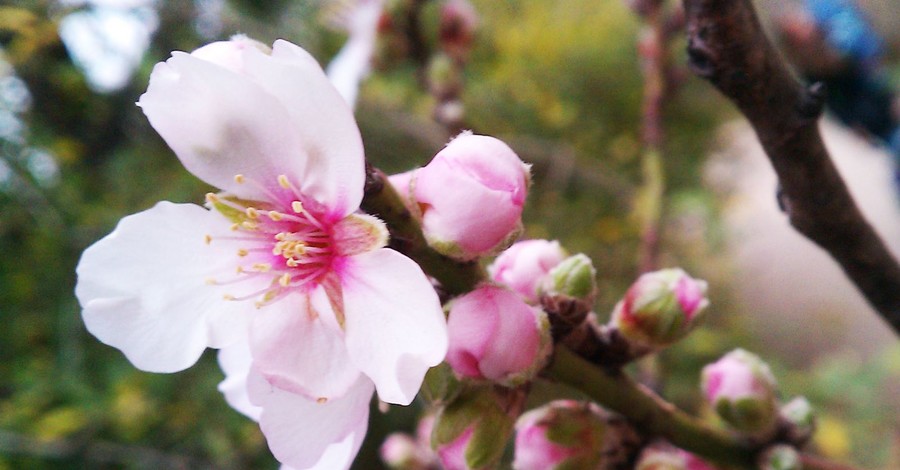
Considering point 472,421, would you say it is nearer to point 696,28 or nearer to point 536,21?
point 696,28

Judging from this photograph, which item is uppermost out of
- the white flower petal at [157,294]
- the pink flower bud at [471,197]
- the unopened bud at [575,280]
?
the pink flower bud at [471,197]

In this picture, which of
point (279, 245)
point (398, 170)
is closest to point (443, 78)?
point (398, 170)

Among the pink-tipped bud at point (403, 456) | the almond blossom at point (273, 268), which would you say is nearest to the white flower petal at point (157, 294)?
the almond blossom at point (273, 268)

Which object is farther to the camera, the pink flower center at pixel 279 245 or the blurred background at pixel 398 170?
the blurred background at pixel 398 170

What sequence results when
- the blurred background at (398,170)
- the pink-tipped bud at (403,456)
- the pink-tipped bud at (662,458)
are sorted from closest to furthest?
the pink-tipped bud at (662,458)
the pink-tipped bud at (403,456)
the blurred background at (398,170)

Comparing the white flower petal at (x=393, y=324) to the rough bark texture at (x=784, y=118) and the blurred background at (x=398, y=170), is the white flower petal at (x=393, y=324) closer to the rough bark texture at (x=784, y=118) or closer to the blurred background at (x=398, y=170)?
the rough bark texture at (x=784, y=118)

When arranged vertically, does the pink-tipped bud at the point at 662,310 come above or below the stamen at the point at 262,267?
above

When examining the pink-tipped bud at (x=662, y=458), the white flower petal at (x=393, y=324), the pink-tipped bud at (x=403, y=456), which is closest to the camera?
the white flower petal at (x=393, y=324)

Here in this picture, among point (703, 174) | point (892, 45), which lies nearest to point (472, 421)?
point (703, 174)
